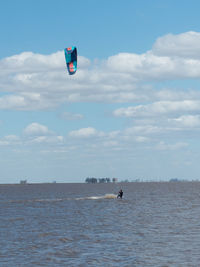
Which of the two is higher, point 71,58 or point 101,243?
point 71,58

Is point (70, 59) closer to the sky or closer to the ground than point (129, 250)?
closer to the sky

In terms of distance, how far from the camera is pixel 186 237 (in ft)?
107

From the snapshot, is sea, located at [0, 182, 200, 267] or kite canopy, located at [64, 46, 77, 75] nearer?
sea, located at [0, 182, 200, 267]

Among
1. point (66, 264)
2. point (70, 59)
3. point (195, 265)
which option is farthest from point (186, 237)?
point (70, 59)

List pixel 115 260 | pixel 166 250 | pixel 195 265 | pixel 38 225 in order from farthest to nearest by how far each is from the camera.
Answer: pixel 38 225
pixel 166 250
pixel 115 260
pixel 195 265

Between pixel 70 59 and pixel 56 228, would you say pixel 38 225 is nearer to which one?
pixel 56 228

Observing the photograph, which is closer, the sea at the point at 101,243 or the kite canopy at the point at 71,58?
the sea at the point at 101,243

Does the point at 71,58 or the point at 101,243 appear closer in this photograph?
the point at 101,243

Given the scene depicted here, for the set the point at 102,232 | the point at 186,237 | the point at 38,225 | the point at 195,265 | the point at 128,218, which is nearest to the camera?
the point at 195,265

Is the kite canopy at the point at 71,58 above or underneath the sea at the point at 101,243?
above

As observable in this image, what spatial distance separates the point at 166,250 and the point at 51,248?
7389mm

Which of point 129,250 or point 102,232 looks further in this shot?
point 102,232

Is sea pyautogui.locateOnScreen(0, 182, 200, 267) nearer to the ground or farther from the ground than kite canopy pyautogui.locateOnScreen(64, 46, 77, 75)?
nearer to the ground

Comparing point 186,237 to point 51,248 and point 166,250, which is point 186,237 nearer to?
point 166,250
